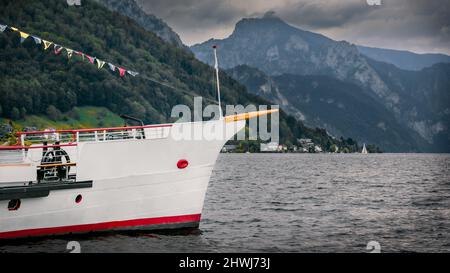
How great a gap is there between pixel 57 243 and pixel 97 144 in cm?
429

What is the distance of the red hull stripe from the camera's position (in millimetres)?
21469

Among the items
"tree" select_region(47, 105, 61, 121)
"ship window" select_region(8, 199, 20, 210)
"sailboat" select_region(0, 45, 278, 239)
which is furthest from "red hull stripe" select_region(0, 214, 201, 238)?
"tree" select_region(47, 105, 61, 121)

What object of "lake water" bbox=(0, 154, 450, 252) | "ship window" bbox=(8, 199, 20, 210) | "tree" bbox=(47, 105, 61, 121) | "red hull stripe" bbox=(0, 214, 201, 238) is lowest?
"lake water" bbox=(0, 154, 450, 252)

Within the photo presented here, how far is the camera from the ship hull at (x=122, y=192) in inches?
846

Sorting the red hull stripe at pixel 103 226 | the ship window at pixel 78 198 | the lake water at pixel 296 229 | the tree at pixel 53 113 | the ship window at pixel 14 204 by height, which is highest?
the tree at pixel 53 113

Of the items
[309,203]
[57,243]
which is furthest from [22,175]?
[309,203]

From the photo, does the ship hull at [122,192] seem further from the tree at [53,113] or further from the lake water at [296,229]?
the tree at [53,113]

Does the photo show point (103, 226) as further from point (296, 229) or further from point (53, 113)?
point (53, 113)

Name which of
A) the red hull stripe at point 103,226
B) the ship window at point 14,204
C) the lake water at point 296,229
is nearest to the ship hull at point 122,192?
the red hull stripe at point 103,226

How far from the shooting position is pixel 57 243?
21.2 meters

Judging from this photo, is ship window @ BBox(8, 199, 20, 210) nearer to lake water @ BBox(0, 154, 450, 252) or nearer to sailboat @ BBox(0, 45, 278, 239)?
sailboat @ BBox(0, 45, 278, 239)

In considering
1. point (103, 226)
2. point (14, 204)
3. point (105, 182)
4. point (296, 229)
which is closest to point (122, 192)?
point (105, 182)

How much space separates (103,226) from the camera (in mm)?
22172
